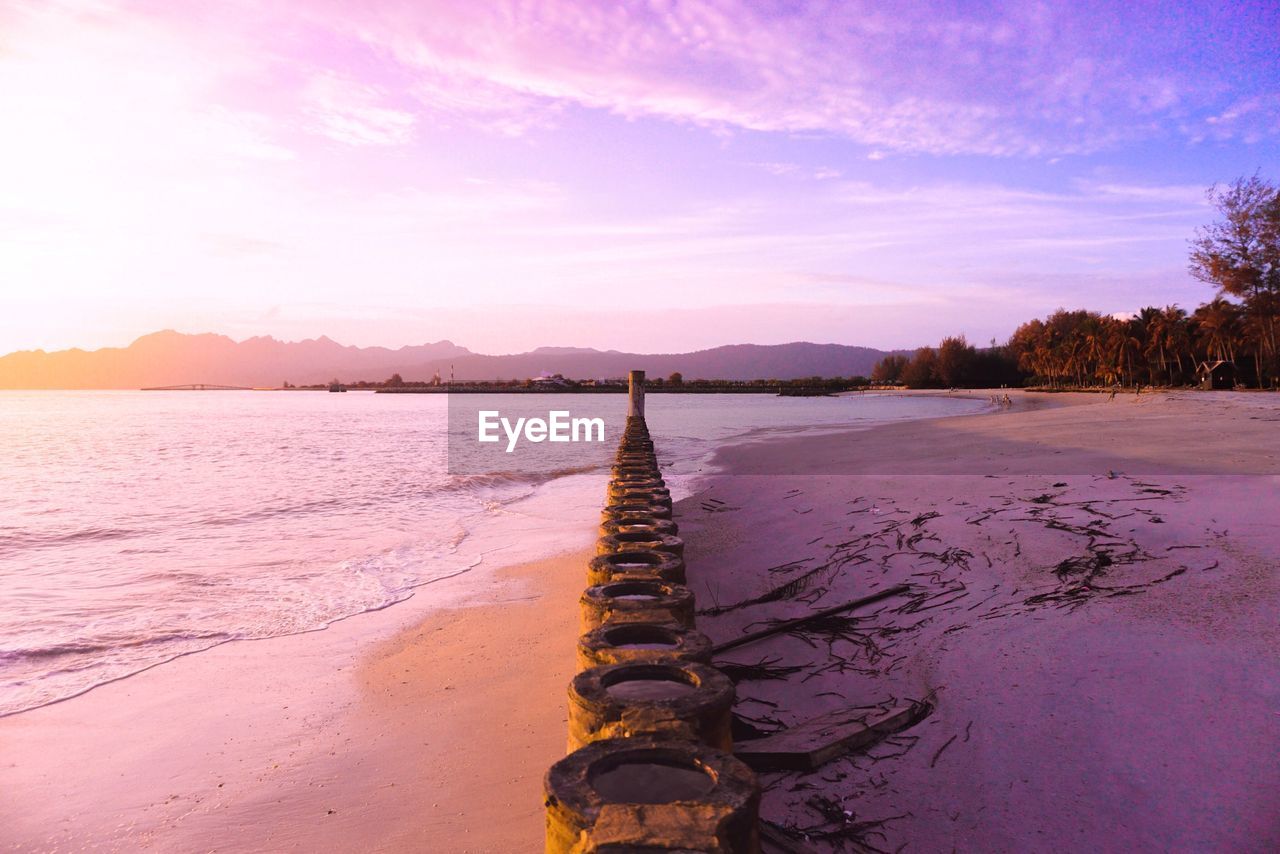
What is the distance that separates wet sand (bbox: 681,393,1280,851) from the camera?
115 inches

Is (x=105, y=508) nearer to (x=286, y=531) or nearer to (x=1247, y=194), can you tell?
(x=286, y=531)

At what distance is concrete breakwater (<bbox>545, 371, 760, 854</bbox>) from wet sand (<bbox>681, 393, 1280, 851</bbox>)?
0.85 m

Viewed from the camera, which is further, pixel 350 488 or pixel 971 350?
pixel 971 350

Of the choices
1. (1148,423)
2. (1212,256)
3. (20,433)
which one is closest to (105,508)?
(1148,423)

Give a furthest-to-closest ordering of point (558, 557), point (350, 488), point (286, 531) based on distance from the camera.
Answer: point (350, 488) → point (286, 531) → point (558, 557)

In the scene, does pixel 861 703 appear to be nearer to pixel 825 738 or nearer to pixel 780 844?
pixel 825 738

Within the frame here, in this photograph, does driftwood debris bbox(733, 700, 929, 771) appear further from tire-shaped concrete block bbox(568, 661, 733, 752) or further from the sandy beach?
tire-shaped concrete block bbox(568, 661, 733, 752)

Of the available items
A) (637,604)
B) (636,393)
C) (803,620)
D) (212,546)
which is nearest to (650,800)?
(637,604)

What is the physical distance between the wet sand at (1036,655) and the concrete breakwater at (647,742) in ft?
2.80

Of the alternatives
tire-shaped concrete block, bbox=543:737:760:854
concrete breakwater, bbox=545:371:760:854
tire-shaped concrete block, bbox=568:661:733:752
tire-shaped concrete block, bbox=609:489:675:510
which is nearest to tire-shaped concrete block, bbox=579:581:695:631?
concrete breakwater, bbox=545:371:760:854

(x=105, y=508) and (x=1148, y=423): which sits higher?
(x=1148, y=423)

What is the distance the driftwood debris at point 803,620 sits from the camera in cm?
501

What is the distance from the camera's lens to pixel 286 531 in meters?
12.7

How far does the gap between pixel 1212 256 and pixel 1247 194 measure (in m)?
3.78
